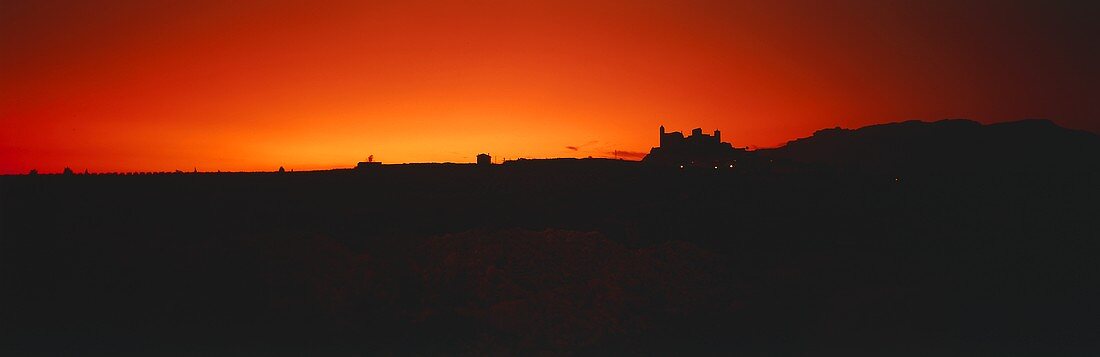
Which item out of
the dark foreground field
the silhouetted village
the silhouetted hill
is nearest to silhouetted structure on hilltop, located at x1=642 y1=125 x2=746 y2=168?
the silhouetted hill

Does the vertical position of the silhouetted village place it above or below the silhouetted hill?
below

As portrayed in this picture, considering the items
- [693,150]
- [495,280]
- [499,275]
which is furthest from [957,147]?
[495,280]

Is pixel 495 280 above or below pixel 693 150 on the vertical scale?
below

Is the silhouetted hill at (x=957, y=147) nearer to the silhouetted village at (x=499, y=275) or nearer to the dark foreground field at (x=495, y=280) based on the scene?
the silhouetted village at (x=499, y=275)

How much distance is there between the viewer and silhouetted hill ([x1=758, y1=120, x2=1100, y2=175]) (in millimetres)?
113375

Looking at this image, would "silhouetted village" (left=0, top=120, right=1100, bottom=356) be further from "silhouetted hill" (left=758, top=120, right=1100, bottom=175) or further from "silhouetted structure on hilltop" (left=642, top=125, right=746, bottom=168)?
"silhouetted hill" (left=758, top=120, right=1100, bottom=175)

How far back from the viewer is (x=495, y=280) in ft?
50.7

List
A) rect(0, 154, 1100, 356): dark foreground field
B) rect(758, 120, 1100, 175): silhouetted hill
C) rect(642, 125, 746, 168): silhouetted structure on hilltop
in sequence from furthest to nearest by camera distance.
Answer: rect(758, 120, 1100, 175): silhouetted hill, rect(642, 125, 746, 168): silhouetted structure on hilltop, rect(0, 154, 1100, 356): dark foreground field

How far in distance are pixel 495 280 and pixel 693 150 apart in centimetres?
6774

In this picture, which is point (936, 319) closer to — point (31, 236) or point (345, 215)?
point (345, 215)

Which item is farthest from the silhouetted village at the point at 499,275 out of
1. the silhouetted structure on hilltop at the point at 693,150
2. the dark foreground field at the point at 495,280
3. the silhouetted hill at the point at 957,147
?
the silhouetted hill at the point at 957,147

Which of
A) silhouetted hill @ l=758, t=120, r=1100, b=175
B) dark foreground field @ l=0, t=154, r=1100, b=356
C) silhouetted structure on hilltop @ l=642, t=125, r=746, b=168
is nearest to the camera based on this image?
dark foreground field @ l=0, t=154, r=1100, b=356

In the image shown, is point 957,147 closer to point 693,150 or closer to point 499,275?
point 693,150

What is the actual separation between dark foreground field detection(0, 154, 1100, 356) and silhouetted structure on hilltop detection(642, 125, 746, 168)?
52.7 meters
